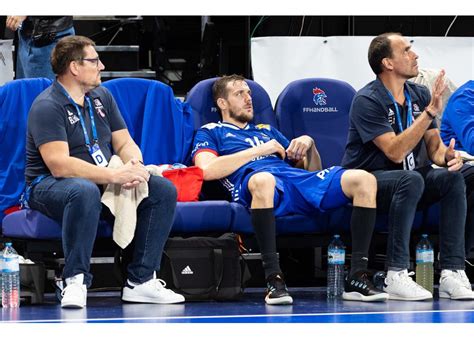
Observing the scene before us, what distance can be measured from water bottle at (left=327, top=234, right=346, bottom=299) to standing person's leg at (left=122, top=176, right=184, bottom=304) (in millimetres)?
844

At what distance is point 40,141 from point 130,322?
3.55 ft

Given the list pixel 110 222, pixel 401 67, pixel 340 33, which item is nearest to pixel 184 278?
pixel 110 222

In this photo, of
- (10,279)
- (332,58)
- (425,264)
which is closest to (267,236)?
(425,264)

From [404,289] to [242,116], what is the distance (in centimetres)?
133

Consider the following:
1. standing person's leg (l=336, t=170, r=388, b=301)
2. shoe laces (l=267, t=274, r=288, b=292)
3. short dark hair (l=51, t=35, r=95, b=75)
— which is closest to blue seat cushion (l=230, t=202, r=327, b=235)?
standing person's leg (l=336, t=170, r=388, b=301)

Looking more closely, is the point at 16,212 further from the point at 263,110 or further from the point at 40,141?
the point at 263,110

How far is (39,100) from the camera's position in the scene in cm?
478

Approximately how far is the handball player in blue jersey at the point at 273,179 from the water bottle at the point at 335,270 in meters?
0.19

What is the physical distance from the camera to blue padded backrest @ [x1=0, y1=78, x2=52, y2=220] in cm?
515

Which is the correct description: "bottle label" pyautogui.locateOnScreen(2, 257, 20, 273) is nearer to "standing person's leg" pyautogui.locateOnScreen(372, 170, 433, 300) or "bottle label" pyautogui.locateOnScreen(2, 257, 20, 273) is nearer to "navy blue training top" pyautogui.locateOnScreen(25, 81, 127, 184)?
"navy blue training top" pyautogui.locateOnScreen(25, 81, 127, 184)

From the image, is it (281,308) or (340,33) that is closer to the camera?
(281,308)

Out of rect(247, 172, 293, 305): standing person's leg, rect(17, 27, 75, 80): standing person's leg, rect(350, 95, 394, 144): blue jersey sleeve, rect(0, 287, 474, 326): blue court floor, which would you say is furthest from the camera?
rect(17, 27, 75, 80): standing person's leg

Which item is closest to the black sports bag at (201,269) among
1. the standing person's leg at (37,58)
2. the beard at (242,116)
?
the beard at (242,116)
